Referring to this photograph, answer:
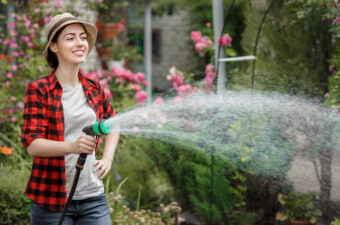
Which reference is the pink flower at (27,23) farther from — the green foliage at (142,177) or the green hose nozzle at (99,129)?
the green hose nozzle at (99,129)

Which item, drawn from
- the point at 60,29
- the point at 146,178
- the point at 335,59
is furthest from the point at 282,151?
the point at 60,29

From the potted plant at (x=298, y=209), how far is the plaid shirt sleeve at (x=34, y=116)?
2.03 metres

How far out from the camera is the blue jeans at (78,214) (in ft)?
6.35

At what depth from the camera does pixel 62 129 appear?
6.27ft

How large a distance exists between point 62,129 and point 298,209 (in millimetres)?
2020

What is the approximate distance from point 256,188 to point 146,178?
1.00 m

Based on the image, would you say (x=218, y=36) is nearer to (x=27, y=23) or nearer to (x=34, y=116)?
(x=34, y=116)

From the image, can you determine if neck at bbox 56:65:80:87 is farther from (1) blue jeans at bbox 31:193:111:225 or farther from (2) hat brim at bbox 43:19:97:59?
(1) blue jeans at bbox 31:193:111:225

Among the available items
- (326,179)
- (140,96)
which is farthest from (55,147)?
(140,96)

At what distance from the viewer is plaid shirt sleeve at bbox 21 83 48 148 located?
1815 millimetres

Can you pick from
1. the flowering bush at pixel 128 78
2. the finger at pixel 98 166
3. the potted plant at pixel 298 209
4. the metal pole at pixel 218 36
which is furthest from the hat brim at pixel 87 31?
the flowering bush at pixel 128 78

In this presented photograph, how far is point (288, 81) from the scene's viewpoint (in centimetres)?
319

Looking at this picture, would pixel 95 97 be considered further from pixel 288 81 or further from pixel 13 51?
pixel 13 51

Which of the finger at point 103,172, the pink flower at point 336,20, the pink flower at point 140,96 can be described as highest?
the pink flower at point 336,20
